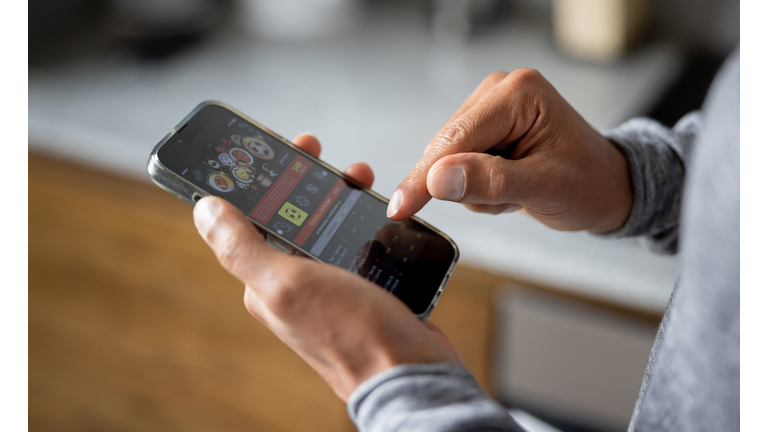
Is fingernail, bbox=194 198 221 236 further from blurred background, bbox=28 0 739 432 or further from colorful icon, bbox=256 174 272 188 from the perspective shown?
blurred background, bbox=28 0 739 432

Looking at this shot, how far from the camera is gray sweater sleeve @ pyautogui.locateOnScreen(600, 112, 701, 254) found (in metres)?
0.48

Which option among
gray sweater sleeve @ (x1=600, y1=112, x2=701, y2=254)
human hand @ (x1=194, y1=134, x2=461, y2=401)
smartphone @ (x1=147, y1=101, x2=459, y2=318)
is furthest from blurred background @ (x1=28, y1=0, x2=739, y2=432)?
human hand @ (x1=194, y1=134, x2=461, y2=401)

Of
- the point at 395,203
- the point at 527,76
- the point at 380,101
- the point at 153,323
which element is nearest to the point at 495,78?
the point at 527,76

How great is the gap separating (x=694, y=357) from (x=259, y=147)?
0.34 m

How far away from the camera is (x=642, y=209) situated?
0.49 m

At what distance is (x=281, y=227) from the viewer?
1.44 feet

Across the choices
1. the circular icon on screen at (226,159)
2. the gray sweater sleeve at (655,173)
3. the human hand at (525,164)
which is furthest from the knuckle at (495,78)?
the circular icon on screen at (226,159)

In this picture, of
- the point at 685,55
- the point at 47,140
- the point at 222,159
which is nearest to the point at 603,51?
the point at 685,55

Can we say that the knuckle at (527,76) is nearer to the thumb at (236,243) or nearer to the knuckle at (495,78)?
the knuckle at (495,78)

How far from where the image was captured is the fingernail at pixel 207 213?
363 mm

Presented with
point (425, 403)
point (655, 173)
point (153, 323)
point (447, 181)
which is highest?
point (655, 173)

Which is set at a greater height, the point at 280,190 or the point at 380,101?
the point at 380,101

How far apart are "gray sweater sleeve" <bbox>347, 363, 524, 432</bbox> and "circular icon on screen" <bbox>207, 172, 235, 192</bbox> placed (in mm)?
186

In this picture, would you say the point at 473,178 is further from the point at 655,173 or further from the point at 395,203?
the point at 655,173
